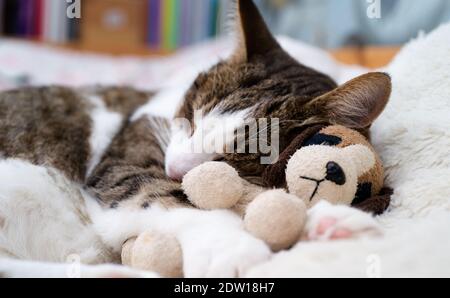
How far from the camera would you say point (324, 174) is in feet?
2.78

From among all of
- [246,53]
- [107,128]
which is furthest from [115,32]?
[246,53]

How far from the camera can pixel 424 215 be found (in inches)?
35.4

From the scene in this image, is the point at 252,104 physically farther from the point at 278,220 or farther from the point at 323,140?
the point at 278,220

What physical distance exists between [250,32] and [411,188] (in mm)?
589

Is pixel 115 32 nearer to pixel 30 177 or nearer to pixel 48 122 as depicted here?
pixel 48 122

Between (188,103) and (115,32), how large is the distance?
2.61m

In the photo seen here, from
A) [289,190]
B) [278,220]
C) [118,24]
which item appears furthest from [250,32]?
[118,24]

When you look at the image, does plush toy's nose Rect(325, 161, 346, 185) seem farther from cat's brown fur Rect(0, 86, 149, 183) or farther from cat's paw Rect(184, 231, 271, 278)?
cat's brown fur Rect(0, 86, 149, 183)

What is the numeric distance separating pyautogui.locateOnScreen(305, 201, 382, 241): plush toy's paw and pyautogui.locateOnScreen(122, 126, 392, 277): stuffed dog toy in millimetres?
24

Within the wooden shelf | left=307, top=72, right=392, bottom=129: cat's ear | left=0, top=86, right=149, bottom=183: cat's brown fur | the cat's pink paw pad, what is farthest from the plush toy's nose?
the wooden shelf

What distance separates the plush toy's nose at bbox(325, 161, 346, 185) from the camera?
2.77ft

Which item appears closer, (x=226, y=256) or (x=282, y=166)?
(x=226, y=256)
